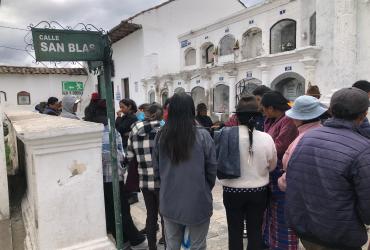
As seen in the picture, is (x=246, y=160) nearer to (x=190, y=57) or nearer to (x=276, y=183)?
(x=276, y=183)

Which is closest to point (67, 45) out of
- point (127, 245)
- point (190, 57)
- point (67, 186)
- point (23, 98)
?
point (67, 186)

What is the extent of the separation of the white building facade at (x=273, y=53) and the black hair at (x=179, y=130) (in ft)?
20.1

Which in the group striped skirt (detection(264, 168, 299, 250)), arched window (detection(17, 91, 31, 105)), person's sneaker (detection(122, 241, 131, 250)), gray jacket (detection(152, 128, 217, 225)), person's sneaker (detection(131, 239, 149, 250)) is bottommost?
person's sneaker (detection(131, 239, 149, 250))

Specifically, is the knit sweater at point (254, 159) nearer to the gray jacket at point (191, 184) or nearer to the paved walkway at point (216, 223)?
the gray jacket at point (191, 184)

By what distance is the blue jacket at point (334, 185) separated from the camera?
1.66 meters

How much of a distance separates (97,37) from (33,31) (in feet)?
1.40

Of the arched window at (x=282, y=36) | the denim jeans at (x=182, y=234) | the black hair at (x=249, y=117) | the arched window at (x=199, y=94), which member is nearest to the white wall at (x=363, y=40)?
the arched window at (x=282, y=36)

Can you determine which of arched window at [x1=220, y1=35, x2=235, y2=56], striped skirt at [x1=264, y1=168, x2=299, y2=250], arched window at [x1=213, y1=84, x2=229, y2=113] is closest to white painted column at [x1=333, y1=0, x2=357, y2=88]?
arched window at [x1=220, y1=35, x2=235, y2=56]

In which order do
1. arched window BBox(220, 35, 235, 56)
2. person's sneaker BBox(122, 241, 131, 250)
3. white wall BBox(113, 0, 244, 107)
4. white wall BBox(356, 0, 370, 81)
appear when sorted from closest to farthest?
person's sneaker BBox(122, 241, 131, 250)
white wall BBox(356, 0, 370, 81)
arched window BBox(220, 35, 235, 56)
white wall BBox(113, 0, 244, 107)

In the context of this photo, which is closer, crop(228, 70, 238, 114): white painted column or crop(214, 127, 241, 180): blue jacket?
crop(214, 127, 241, 180): blue jacket

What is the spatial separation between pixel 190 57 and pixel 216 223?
34.4 ft

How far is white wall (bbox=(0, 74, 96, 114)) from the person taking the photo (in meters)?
20.4

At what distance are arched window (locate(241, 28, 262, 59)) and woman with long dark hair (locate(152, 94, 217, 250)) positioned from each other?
7.87 meters

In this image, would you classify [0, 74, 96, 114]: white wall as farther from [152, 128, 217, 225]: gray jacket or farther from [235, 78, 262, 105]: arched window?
[152, 128, 217, 225]: gray jacket
